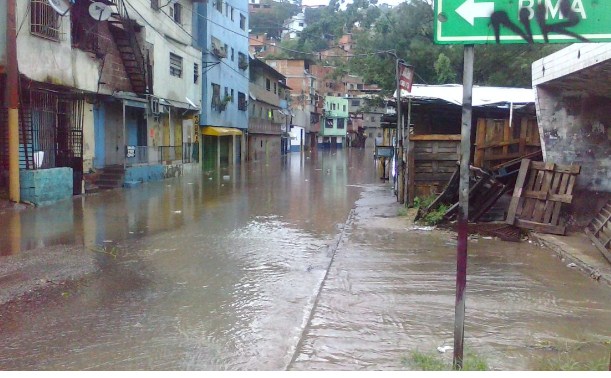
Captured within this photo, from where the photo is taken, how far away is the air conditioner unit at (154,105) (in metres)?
23.5

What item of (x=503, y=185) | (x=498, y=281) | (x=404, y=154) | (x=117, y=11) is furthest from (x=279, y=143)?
(x=498, y=281)

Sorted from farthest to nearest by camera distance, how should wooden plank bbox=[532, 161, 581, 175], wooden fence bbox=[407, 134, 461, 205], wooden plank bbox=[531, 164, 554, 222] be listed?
wooden fence bbox=[407, 134, 461, 205], wooden plank bbox=[531, 164, 554, 222], wooden plank bbox=[532, 161, 581, 175]

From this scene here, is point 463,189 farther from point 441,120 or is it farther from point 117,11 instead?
point 117,11

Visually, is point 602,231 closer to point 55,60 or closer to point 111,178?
point 55,60

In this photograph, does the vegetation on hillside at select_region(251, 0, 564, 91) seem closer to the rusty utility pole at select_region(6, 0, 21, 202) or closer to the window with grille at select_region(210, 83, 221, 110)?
the window with grille at select_region(210, 83, 221, 110)

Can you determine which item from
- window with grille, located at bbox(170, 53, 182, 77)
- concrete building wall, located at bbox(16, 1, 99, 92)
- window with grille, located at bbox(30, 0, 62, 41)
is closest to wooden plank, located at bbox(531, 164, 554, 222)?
concrete building wall, located at bbox(16, 1, 99, 92)

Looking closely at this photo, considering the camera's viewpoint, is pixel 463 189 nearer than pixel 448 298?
Yes

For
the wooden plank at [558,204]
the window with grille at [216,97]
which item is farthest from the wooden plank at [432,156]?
the window with grille at [216,97]

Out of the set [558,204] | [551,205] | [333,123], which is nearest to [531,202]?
[551,205]

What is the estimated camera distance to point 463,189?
3.68 m

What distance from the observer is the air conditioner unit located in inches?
925

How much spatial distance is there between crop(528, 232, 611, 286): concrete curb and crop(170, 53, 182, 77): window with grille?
2116 cm

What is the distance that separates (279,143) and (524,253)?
164 ft

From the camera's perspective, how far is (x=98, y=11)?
58.0ft
